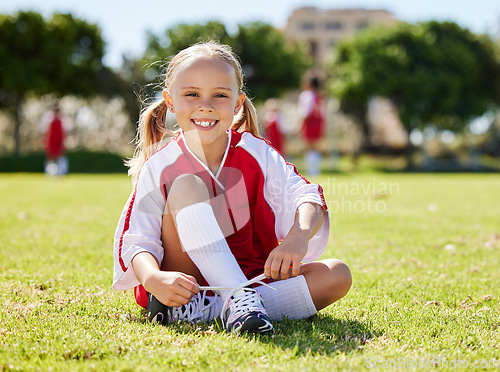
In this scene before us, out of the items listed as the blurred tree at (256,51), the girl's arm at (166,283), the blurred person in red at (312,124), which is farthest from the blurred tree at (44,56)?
the girl's arm at (166,283)

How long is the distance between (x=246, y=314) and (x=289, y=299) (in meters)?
0.26

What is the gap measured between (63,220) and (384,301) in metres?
3.55

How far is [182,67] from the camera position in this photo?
205 cm

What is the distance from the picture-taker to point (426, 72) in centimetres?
1952

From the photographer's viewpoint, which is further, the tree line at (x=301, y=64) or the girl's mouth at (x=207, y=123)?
the tree line at (x=301, y=64)

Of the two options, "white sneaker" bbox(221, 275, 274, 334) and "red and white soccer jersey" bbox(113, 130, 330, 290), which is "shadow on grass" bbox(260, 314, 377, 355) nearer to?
"white sneaker" bbox(221, 275, 274, 334)

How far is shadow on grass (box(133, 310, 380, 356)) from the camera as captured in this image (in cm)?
160

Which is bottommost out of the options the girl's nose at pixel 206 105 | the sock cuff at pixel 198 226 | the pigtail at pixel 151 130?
the sock cuff at pixel 198 226

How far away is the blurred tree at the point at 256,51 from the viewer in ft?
67.7

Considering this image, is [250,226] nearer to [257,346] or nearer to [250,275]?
[250,275]

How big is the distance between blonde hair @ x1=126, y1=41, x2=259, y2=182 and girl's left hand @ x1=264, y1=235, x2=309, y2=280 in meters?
0.70

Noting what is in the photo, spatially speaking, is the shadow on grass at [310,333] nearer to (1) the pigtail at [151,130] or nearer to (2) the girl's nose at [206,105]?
(1) the pigtail at [151,130]

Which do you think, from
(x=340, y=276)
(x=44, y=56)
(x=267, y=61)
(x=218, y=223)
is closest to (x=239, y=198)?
(x=218, y=223)

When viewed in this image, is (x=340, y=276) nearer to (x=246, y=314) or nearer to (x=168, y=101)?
(x=246, y=314)
